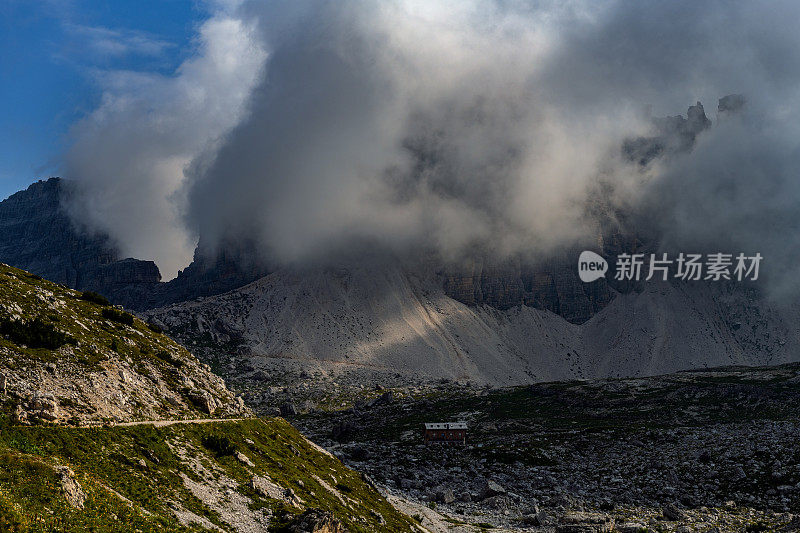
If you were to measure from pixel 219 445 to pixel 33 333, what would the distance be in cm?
1812

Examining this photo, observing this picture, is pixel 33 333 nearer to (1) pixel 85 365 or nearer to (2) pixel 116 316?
(1) pixel 85 365

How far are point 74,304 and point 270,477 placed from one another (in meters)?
29.4

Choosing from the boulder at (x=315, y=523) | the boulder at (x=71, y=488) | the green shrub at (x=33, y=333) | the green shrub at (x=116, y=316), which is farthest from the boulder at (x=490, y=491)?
the boulder at (x=71, y=488)

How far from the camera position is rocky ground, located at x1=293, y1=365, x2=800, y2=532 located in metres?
98.8

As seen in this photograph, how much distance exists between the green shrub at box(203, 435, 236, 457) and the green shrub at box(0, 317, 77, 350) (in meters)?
15.0

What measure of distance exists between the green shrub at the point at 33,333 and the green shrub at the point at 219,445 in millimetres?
15030

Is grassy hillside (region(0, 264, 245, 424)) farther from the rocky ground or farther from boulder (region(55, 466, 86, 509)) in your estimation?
the rocky ground

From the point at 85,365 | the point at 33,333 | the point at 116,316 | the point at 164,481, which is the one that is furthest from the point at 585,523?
the point at 33,333

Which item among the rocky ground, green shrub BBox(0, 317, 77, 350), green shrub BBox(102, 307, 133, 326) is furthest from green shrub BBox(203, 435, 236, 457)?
the rocky ground

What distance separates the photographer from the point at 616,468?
131625 mm

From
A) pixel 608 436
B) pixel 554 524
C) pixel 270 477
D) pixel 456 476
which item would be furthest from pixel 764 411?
pixel 270 477

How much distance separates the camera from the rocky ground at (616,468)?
324 feet

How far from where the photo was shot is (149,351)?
2682 inches

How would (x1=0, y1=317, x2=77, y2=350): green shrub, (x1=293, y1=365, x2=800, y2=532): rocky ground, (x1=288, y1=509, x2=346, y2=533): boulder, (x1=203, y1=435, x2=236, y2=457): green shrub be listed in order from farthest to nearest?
1. (x1=293, y1=365, x2=800, y2=532): rocky ground
2. (x1=203, y1=435, x2=236, y2=457): green shrub
3. (x1=0, y1=317, x2=77, y2=350): green shrub
4. (x1=288, y1=509, x2=346, y2=533): boulder
